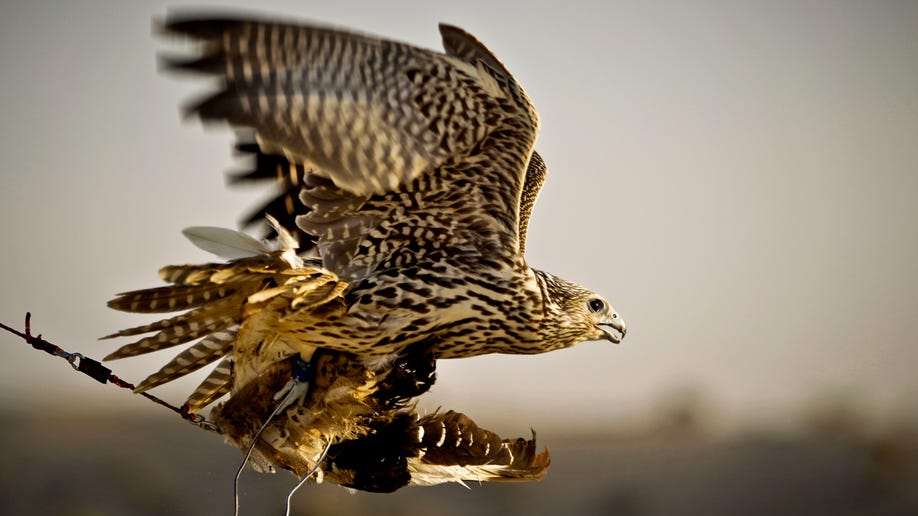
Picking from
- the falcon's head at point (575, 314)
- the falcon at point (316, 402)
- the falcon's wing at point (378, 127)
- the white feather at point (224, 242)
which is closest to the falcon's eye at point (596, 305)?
the falcon's head at point (575, 314)

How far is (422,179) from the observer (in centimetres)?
405

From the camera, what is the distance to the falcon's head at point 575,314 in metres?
4.14

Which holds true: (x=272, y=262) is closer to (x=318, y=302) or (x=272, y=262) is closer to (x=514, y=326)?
(x=318, y=302)

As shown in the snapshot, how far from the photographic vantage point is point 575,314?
13.8 feet

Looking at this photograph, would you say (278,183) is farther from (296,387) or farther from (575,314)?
(575,314)

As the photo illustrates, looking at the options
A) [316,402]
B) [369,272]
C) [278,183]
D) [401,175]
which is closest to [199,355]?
[316,402]

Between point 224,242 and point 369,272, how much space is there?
72cm

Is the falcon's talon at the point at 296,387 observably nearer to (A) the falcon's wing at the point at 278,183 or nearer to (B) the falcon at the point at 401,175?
(B) the falcon at the point at 401,175

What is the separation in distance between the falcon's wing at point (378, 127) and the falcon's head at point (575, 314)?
0.28 meters

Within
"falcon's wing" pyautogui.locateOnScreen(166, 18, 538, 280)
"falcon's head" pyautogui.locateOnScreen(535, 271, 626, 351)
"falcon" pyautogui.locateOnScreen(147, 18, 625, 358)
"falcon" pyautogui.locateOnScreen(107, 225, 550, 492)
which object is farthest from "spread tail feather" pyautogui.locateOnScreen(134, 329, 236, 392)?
"falcon's head" pyautogui.locateOnScreen(535, 271, 626, 351)

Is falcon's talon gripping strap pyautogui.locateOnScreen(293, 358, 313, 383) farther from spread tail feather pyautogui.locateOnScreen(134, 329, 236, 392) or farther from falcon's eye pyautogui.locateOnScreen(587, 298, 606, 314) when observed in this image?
falcon's eye pyautogui.locateOnScreen(587, 298, 606, 314)

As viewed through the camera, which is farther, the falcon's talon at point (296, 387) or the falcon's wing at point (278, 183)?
the falcon's wing at point (278, 183)

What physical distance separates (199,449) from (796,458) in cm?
1632

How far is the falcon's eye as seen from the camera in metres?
4.33
